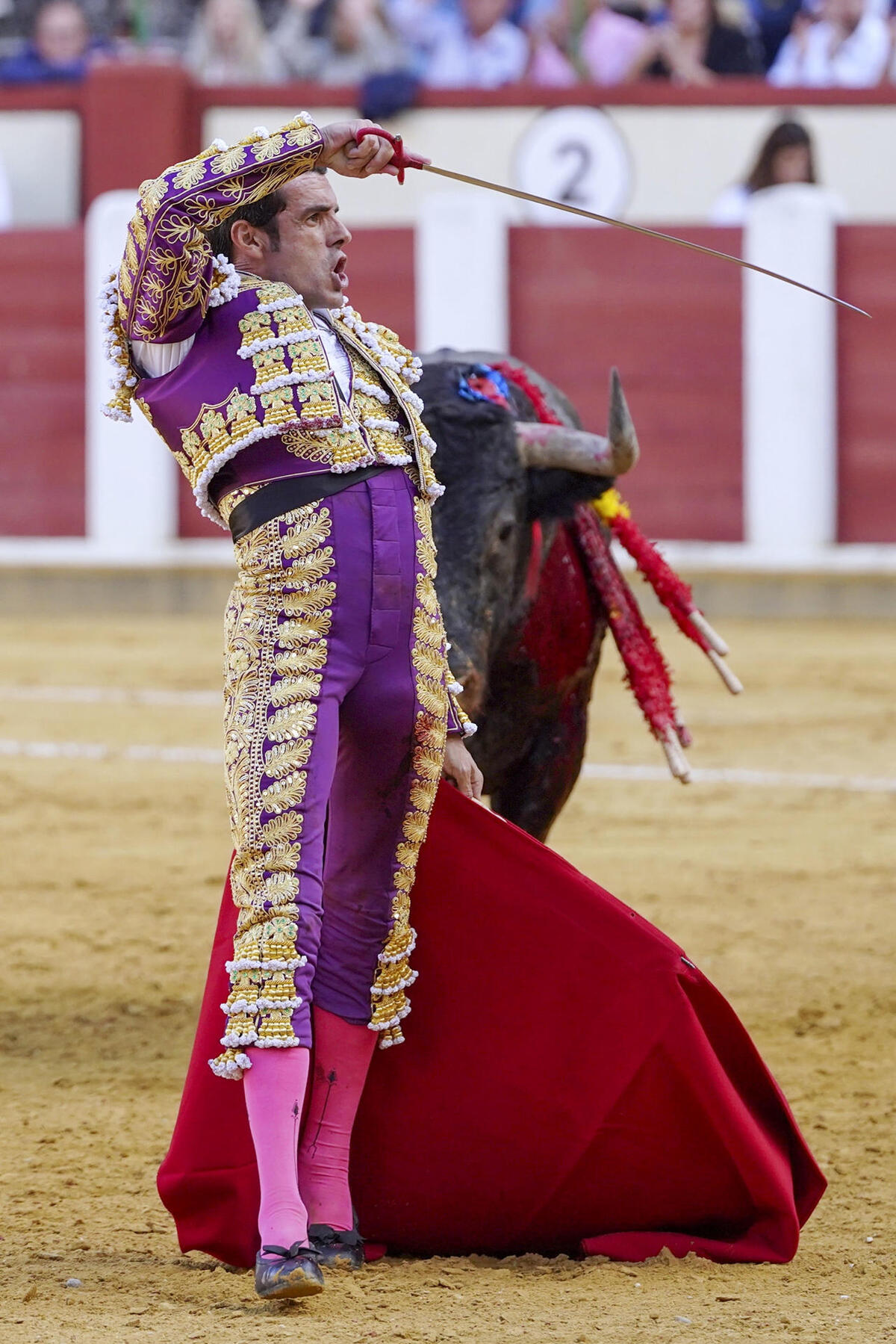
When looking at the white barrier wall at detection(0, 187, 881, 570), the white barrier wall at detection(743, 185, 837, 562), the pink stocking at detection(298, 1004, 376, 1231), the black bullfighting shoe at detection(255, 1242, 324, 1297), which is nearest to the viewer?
the black bullfighting shoe at detection(255, 1242, 324, 1297)

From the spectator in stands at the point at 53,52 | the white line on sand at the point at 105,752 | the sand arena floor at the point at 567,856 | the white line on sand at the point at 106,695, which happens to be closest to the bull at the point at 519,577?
the sand arena floor at the point at 567,856

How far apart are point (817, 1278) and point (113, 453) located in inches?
298

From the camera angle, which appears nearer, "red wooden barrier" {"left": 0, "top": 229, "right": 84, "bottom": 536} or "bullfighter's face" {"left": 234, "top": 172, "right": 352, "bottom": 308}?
"bullfighter's face" {"left": 234, "top": 172, "right": 352, "bottom": 308}

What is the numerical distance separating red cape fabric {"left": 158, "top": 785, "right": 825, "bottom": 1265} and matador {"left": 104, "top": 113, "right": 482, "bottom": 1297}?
0.12 metres

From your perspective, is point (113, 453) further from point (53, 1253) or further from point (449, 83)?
point (53, 1253)

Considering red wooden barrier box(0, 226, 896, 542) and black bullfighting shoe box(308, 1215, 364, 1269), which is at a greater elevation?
red wooden barrier box(0, 226, 896, 542)

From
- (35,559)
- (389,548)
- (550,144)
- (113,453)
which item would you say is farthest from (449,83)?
(389,548)

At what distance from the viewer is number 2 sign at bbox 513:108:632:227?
29.2 ft

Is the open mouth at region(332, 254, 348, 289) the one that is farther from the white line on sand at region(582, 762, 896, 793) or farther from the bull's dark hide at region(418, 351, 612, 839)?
the white line on sand at region(582, 762, 896, 793)

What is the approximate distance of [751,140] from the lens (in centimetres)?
895

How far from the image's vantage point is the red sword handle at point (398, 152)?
2.10 m

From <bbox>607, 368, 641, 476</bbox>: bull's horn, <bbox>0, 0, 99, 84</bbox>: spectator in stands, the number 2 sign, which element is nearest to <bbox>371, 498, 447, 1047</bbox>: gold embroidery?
<bbox>607, 368, 641, 476</bbox>: bull's horn

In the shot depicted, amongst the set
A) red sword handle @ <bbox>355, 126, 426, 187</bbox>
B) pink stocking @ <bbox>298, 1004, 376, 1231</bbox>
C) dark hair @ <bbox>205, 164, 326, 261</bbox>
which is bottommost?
pink stocking @ <bbox>298, 1004, 376, 1231</bbox>

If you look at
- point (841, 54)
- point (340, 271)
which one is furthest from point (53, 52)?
point (340, 271)
